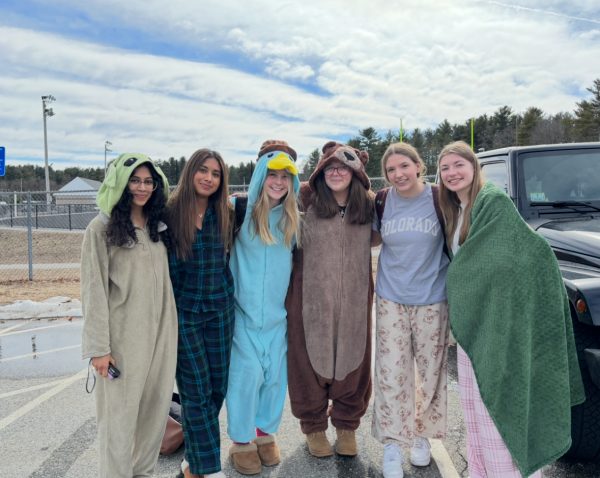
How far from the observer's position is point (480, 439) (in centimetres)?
252

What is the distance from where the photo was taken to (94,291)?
2.42 m

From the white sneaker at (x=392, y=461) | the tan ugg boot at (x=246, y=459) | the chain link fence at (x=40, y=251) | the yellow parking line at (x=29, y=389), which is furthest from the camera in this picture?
the chain link fence at (x=40, y=251)

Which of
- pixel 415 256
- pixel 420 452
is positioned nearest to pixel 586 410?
pixel 420 452

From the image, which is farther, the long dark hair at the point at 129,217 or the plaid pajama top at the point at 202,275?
the plaid pajama top at the point at 202,275

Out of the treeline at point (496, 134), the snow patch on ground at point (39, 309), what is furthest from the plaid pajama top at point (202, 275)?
the treeline at point (496, 134)

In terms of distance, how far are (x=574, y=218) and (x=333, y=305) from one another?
1.98 meters

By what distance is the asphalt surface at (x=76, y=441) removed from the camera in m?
2.96

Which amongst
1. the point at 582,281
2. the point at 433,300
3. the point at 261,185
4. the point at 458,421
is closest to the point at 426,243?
the point at 433,300

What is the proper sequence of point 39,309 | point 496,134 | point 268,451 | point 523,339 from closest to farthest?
point 523,339 < point 268,451 < point 39,309 < point 496,134

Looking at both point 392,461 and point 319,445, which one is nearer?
point 392,461

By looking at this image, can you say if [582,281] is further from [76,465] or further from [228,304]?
[76,465]

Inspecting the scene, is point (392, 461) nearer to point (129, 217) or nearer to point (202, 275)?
point (202, 275)

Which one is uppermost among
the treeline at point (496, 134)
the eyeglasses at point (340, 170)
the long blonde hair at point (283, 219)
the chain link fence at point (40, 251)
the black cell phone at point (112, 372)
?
the treeline at point (496, 134)

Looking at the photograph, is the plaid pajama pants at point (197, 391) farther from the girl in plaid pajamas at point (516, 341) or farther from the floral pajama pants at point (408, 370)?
the girl in plaid pajamas at point (516, 341)
